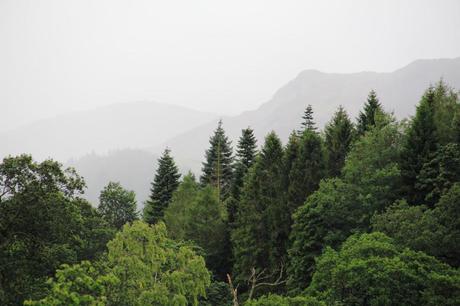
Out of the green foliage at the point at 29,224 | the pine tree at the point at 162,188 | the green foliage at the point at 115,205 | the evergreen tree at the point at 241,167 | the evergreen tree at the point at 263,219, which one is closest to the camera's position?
the green foliage at the point at 29,224

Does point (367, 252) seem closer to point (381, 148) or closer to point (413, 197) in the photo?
point (413, 197)

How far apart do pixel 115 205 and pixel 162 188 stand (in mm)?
7014

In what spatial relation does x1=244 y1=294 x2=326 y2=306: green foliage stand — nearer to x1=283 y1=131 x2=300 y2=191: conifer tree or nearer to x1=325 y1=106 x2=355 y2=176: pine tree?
x1=283 y1=131 x2=300 y2=191: conifer tree

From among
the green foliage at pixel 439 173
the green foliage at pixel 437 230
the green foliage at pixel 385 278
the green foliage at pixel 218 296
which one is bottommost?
the green foliage at pixel 218 296

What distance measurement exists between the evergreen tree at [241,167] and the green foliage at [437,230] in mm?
23697

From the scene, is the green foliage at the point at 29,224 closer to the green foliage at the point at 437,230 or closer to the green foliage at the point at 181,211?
the green foliage at the point at 437,230

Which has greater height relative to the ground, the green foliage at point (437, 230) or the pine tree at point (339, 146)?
the pine tree at point (339, 146)

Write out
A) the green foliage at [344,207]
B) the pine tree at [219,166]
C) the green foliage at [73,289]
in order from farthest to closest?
the pine tree at [219,166] < the green foliage at [344,207] < the green foliage at [73,289]

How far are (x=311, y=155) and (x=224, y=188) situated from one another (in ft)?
75.2

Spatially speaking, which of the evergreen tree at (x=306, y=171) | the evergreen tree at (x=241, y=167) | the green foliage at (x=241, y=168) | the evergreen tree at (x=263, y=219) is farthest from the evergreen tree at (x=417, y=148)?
the evergreen tree at (x=241, y=167)

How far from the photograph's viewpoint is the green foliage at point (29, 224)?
59.4 ft

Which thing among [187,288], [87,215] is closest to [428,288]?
[187,288]

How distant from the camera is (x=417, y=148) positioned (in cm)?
2859

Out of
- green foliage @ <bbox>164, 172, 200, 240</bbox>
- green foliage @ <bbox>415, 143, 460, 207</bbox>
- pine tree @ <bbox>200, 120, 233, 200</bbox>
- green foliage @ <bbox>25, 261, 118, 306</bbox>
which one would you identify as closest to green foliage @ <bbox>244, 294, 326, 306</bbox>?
green foliage @ <bbox>25, 261, 118, 306</bbox>
